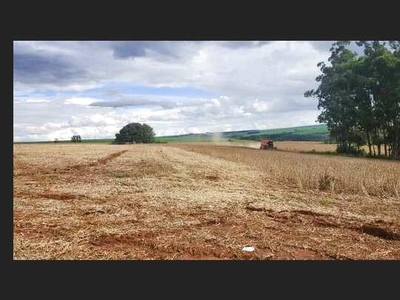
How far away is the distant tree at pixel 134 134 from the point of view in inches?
4341

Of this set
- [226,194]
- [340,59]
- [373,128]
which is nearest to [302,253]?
[226,194]

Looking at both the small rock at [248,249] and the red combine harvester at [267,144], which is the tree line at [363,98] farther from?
the small rock at [248,249]

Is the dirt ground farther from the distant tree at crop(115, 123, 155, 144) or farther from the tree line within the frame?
the distant tree at crop(115, 123, 155, 144)

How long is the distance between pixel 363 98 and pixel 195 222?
4289 centimetres

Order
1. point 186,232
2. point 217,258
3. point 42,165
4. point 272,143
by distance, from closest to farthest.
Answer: point 217,258, point 186,232, point 42,165, point 272,143

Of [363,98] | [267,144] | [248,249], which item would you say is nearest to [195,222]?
[248,249]

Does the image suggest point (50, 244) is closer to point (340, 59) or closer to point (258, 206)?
point (258, 206)

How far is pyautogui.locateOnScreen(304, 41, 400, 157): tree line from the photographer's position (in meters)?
44.5

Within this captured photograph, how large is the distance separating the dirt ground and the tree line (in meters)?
33.3

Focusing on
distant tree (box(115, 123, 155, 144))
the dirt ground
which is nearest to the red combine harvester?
distant tree (box(115, 123, 155, 144))

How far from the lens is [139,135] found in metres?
112

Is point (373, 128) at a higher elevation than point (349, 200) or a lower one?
higher

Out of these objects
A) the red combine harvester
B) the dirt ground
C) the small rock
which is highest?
the red combine harvester

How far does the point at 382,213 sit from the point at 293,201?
282 centimetres
